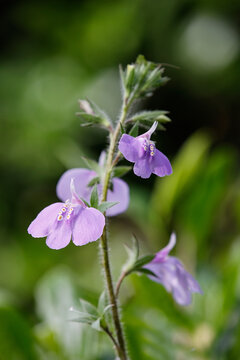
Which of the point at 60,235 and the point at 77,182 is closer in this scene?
the point at 60,235

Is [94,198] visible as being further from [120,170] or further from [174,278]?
[174,278]

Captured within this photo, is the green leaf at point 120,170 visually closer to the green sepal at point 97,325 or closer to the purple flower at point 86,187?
the purple flower at point 86,187

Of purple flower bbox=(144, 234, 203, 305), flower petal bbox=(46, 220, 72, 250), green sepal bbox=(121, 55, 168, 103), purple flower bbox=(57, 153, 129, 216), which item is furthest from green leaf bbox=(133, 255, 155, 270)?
green sepal bbox=(121, 55, 168, 103)

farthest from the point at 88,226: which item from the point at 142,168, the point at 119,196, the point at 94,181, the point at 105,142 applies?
the point at 105,142

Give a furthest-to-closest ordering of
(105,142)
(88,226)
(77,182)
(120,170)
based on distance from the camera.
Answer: (105,142) < (77,182) < (120,170) < (88,226)

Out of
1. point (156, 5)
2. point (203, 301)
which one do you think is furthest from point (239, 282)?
point (156, 5)

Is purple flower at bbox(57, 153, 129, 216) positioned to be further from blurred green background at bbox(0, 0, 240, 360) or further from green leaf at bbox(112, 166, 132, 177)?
blurred green background at bbox(0, 0, 240, 360)

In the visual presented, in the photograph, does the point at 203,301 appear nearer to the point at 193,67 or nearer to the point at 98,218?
the point at 98,218
